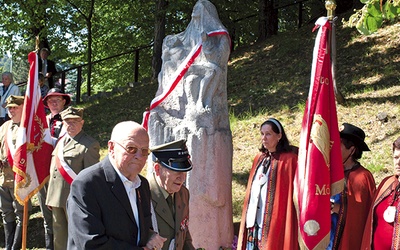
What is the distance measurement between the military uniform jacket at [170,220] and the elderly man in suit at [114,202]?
54 centimetres

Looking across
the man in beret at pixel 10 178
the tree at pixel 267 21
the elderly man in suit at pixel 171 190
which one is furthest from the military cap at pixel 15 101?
the tree at pixel 267 21

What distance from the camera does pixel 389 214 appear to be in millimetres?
5109

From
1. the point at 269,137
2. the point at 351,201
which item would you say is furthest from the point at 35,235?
the point at 351,201

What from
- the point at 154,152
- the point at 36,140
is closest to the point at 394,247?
the point at 154,152

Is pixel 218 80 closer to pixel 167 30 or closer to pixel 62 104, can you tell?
pixel 62 104

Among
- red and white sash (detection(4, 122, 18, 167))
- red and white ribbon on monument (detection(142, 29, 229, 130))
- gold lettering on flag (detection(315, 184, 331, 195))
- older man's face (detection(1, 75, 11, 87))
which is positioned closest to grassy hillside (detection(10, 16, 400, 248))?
red and white sash (detection(4, 122, 18, 167))

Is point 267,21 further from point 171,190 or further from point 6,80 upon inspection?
point 171,190

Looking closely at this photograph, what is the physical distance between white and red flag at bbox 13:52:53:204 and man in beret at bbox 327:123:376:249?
382 cm

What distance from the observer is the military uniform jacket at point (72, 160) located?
7.32 meters

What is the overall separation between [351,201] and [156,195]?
2067mm

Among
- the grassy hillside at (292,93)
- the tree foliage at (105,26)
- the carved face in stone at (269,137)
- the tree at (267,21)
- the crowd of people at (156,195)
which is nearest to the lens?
the crowd of people at (156,195)

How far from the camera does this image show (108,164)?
12.2 feet

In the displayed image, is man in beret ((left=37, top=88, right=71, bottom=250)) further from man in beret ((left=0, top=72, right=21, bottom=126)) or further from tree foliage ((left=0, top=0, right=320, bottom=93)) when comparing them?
tree foliage ((left=0, top=0, right=320, bottom=93))

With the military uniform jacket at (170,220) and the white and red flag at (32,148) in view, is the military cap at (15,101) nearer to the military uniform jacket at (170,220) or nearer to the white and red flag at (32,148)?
the white and red flag at (32,148)
